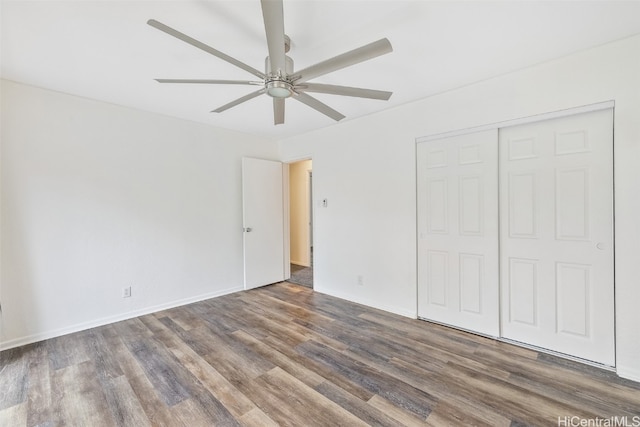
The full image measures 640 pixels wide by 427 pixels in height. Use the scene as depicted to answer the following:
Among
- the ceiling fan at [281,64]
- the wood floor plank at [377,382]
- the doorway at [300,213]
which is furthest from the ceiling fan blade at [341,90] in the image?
the doorway at [300,213]

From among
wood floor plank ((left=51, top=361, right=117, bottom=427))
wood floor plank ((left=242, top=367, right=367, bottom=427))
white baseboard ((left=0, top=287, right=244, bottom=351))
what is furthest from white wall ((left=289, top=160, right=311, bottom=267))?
wood floor plank ((left=51, top=361, right=117, bottom=427))

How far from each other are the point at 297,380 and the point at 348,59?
2174mm

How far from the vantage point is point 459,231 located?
2.80 metres

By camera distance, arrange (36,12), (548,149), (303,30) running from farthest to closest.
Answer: (548,149) < (303,30) < (36,12)

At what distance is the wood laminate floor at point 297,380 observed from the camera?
1.67m

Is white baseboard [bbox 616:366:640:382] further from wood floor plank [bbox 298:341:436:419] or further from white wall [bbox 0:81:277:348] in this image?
white wall [bbox 0:81:277:348]

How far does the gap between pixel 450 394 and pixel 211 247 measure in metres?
3.28

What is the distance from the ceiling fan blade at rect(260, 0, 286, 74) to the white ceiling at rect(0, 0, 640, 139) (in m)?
0.34

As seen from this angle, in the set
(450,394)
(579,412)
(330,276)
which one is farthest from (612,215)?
(330,276)

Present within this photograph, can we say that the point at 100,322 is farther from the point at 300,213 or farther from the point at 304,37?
the point at 300,213

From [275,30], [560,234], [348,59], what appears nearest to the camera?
[275,30]

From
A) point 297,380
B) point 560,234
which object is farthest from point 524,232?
point 297,380

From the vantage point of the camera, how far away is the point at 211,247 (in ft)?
12.8

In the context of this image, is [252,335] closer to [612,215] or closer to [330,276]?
[330,276]
